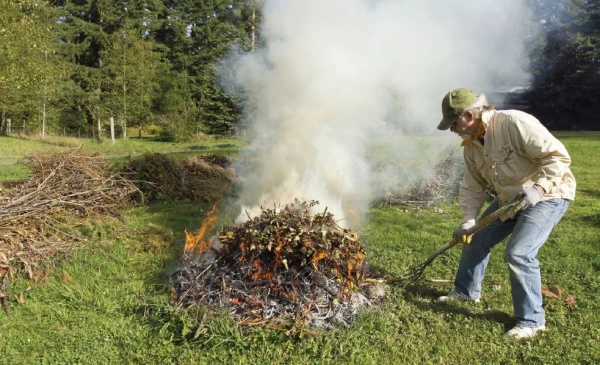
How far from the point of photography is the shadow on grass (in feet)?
12.0

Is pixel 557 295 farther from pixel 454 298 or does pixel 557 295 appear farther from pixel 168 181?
pixel 168 181

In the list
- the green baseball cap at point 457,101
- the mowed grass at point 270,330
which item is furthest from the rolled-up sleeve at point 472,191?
the mowed grass at point 270,330

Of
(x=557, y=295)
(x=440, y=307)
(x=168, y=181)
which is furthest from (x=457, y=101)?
(x=168, y=181)

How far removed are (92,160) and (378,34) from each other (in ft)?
16.1

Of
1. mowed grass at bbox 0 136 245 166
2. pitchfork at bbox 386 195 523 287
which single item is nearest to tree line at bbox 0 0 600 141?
mowed grass at bbox 0 136 245 166

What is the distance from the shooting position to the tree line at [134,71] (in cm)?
1875

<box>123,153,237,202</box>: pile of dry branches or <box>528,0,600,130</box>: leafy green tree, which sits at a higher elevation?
<box>528,0,600,130</box>: leafy green tree

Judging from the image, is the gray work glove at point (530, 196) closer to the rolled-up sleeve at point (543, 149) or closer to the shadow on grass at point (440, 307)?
the rolled-up sleeve at point (543, 149)

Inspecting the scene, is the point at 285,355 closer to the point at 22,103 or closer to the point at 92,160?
the point at 92,160

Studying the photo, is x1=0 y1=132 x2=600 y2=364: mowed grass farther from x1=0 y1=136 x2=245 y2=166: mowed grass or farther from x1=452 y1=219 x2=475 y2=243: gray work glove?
x1=0 y1=136 x2=245 y2=166: mowed grass

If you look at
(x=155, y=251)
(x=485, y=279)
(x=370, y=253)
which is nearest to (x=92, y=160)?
(x=155, y=251)

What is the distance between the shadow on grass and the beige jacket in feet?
3.28

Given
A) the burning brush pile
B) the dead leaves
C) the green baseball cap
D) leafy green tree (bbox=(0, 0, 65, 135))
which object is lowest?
the dead leaves

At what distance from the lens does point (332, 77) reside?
4734 mm
